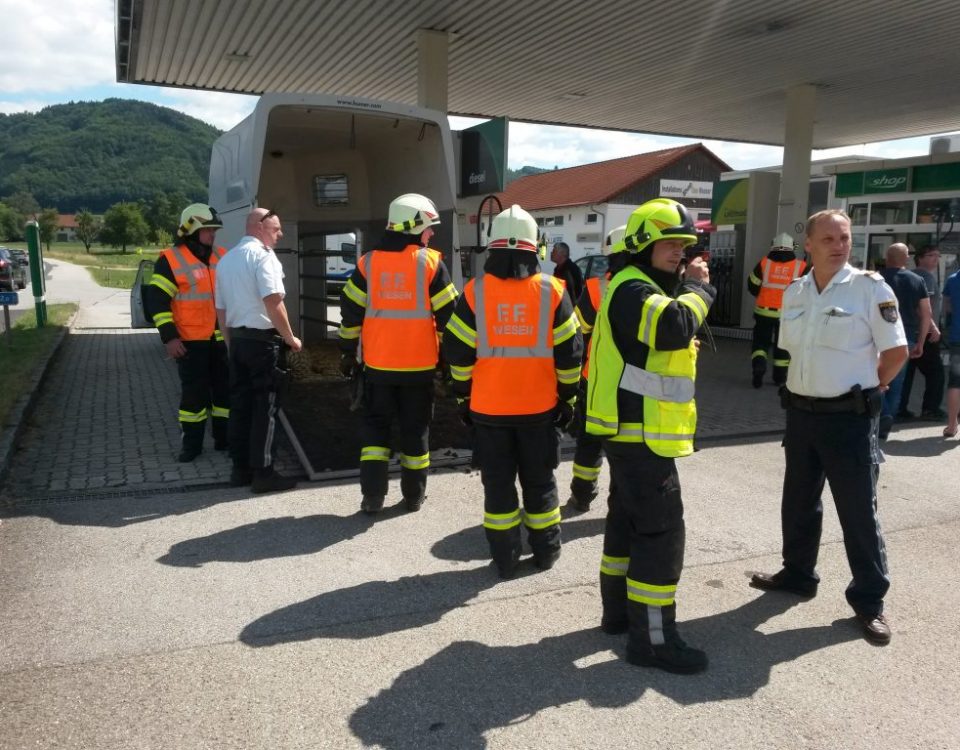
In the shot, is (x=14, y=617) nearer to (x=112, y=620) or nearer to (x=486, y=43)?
(x=112, y=620)

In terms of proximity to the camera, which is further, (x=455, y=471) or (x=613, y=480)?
(x=455, y=471)

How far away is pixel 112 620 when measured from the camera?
11.8 feet

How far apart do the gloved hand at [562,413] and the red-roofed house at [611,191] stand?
34.1 m

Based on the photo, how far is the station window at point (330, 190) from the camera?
428 inches

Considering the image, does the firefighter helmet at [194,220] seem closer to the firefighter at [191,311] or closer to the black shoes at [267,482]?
the firefighter at [191,311]

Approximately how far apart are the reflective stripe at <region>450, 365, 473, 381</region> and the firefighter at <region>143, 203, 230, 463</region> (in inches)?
109

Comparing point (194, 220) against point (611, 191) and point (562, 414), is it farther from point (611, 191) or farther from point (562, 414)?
point (611, 191)

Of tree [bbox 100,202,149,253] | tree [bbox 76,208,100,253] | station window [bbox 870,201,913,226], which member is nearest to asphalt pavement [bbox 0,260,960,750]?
station window [bbox 870,201,913,226]

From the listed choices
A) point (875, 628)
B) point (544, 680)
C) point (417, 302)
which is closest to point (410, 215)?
point (417, 302)

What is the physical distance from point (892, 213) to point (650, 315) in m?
12.7

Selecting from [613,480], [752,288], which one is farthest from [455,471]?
[752,288]

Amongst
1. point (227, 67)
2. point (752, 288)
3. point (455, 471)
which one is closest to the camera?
point (455, 471)

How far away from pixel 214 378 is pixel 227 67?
324 inches

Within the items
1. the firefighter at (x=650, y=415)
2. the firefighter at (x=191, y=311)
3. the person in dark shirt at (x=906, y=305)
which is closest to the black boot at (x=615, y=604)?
the firefighter at (x=650, y=415)
